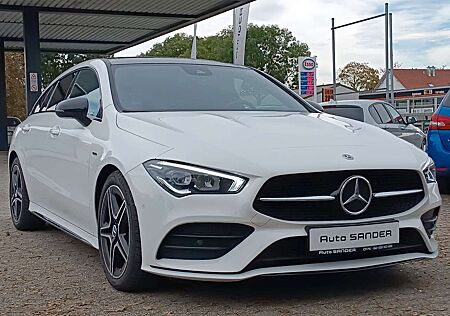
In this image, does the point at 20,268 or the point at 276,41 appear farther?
the point at 276,41

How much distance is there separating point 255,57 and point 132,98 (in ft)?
245

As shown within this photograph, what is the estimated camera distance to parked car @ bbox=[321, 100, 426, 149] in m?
12.4

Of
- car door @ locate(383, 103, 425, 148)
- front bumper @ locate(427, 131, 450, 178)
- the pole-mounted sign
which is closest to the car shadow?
front bumper @ locate(427, 131, 450, 178)

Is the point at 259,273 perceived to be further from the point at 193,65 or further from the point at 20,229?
the point at 20,229

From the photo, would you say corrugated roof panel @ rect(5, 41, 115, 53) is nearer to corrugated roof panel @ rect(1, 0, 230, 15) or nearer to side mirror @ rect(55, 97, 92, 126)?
corrugated roof panel @ rect(1, 0, 230, 15)

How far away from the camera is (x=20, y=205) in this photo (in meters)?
6.65

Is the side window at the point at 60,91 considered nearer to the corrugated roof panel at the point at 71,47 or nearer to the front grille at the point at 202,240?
the front grille at the point at 202,240

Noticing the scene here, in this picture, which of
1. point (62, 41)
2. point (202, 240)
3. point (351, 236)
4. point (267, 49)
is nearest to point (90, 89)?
point (202, 240)

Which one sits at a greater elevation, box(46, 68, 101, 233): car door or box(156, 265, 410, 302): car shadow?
box(46, 68, 101, 233): car door

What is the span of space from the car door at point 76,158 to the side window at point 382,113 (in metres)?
8.18

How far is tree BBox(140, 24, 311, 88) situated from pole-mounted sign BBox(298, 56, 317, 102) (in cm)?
4929

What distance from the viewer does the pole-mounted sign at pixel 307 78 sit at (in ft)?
91.9

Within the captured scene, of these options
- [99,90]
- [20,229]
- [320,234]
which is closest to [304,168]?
[320,234]

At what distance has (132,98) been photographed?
4.80 meters
